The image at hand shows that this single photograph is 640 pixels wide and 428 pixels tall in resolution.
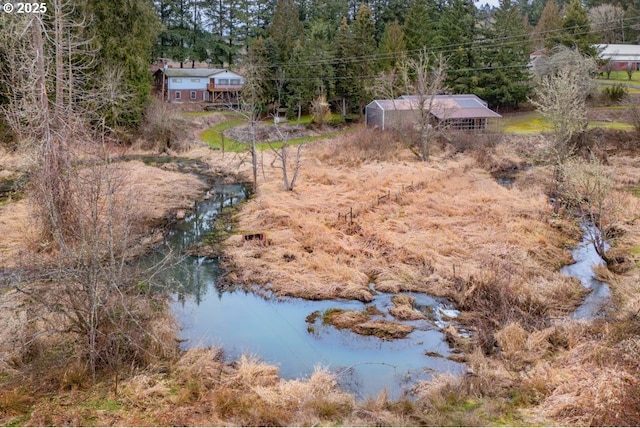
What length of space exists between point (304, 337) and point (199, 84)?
37.3 m

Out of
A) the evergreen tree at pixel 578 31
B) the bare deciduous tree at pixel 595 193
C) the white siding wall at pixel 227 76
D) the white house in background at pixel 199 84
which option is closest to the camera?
the bare deciduous tree at pixel 595 193

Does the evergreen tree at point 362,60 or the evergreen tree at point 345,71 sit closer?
the evergreen tree at point 345,71

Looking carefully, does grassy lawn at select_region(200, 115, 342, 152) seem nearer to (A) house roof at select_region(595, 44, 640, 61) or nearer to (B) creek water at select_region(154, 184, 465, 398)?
(B) creek water at select_region(154, 184, 465, 398)

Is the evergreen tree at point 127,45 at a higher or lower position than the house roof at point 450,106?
higher

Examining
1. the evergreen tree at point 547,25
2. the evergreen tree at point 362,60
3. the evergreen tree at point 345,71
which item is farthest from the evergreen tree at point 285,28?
the evergreen tree at point 547,25

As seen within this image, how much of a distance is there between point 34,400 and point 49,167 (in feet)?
23.9

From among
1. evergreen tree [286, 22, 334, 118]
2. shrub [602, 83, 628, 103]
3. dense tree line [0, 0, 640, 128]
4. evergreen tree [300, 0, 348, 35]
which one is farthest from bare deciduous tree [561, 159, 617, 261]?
evergreen tree [300, 0, 348, 35]

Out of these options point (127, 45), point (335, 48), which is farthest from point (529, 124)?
point (127, 45)

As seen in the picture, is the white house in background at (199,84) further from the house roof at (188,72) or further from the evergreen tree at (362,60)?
the evergreen tree at (362,60)

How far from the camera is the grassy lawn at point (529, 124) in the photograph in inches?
1291

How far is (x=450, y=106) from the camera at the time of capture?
111 ft

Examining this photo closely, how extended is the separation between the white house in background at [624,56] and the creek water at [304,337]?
4571cm

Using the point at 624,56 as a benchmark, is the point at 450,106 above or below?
below

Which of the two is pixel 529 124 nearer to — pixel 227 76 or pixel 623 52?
pixel 623 52
